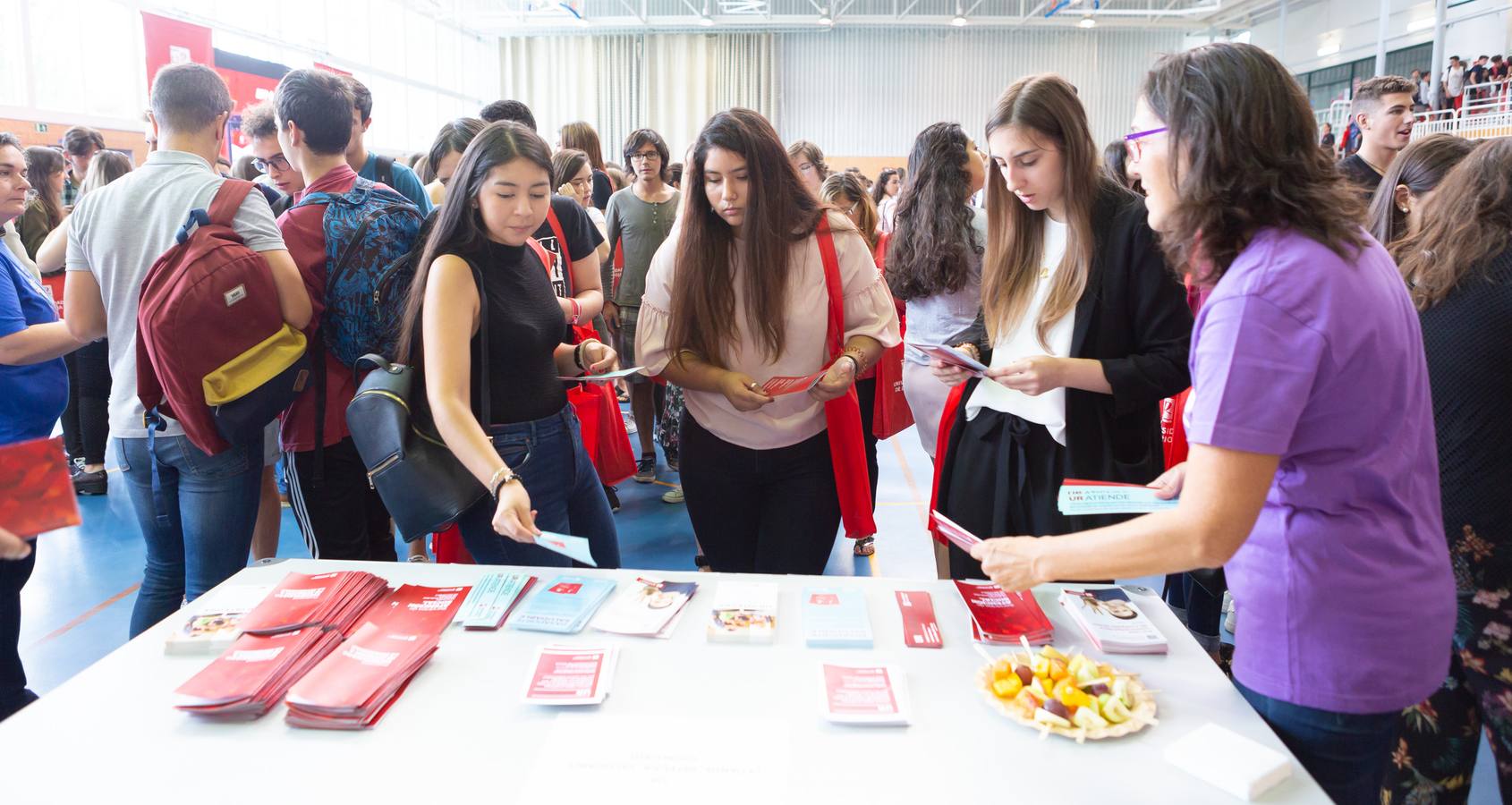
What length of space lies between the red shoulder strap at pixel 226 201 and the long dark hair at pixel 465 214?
59 cm

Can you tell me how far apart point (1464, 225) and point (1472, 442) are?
40 centimetres

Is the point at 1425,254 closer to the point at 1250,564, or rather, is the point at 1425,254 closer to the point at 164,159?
the point at 1250,564

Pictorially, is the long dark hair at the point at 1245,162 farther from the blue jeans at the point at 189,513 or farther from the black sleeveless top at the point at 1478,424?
the blue jeans at the point at 189,513

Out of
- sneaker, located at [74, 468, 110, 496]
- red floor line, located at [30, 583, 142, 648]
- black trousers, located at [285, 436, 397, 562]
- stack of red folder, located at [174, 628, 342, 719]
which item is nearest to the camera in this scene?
stack of red folder, located at [174, 628, 342, 719]

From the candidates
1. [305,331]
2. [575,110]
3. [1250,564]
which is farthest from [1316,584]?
[575,110]

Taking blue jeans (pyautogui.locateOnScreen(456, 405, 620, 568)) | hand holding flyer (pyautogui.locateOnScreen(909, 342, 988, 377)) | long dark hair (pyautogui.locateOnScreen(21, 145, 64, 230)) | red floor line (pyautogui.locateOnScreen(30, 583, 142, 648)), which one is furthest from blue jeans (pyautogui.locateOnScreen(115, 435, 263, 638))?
long dark hair (pyautogui.locateOnScreen(21, 145, 64, 230))

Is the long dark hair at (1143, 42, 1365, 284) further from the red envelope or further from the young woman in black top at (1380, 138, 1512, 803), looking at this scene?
the red envelope

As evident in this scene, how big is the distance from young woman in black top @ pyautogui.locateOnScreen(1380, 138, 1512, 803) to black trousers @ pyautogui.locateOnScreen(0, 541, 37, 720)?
2.87 metres

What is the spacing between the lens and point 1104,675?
129 cm

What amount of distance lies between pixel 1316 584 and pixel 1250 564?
0.24ft

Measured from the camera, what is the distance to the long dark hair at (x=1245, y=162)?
106 cm

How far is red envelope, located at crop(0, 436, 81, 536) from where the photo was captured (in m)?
1.25

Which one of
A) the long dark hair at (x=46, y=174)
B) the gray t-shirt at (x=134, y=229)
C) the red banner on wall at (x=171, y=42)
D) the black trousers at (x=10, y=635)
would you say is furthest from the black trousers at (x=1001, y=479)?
the red banner on wall at (x=171, y=42)

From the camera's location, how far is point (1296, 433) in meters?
1.07
